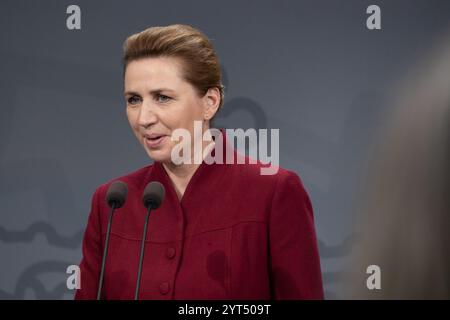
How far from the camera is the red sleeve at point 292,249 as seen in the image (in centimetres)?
145

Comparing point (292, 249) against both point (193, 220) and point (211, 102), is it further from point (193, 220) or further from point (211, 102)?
point (211, 102)

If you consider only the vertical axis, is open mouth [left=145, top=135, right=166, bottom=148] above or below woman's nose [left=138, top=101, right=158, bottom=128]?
below

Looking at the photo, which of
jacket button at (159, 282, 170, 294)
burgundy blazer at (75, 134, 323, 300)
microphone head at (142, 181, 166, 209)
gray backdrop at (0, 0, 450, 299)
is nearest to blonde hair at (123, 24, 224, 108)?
burgundy blazer at (75, 134, 323, 300)

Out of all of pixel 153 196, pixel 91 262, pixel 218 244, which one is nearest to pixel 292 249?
pixel 218 244

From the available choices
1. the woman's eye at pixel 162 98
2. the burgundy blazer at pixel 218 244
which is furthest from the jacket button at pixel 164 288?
the woman's eye at pixel 162 98

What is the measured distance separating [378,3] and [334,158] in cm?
67

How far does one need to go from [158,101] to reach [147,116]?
0.05 m

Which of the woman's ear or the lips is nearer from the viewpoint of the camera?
the lips

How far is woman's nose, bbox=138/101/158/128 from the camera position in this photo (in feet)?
4.74

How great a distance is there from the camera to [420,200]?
1112 millimetres

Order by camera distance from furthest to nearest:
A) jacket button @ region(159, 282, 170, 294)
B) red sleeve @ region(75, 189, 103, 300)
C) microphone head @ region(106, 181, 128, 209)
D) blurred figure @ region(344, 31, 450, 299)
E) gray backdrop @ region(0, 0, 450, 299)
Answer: gray backdrop @ region(0, 0, 450, 299)
red sleeve @ region(75, 189, 103, 300)
jacket button @ region(159, 282, 170, 294)
microphone head @ region(106, 181, 128, 209)
blurred figure @ region(344, 31, 450, 299)

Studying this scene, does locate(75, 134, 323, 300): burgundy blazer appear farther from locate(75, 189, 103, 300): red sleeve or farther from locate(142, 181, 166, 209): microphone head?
locate(142, 181, 166, 209): microphone head

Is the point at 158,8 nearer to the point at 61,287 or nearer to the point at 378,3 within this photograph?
the point at 378,3

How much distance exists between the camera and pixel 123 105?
8.75 ft
